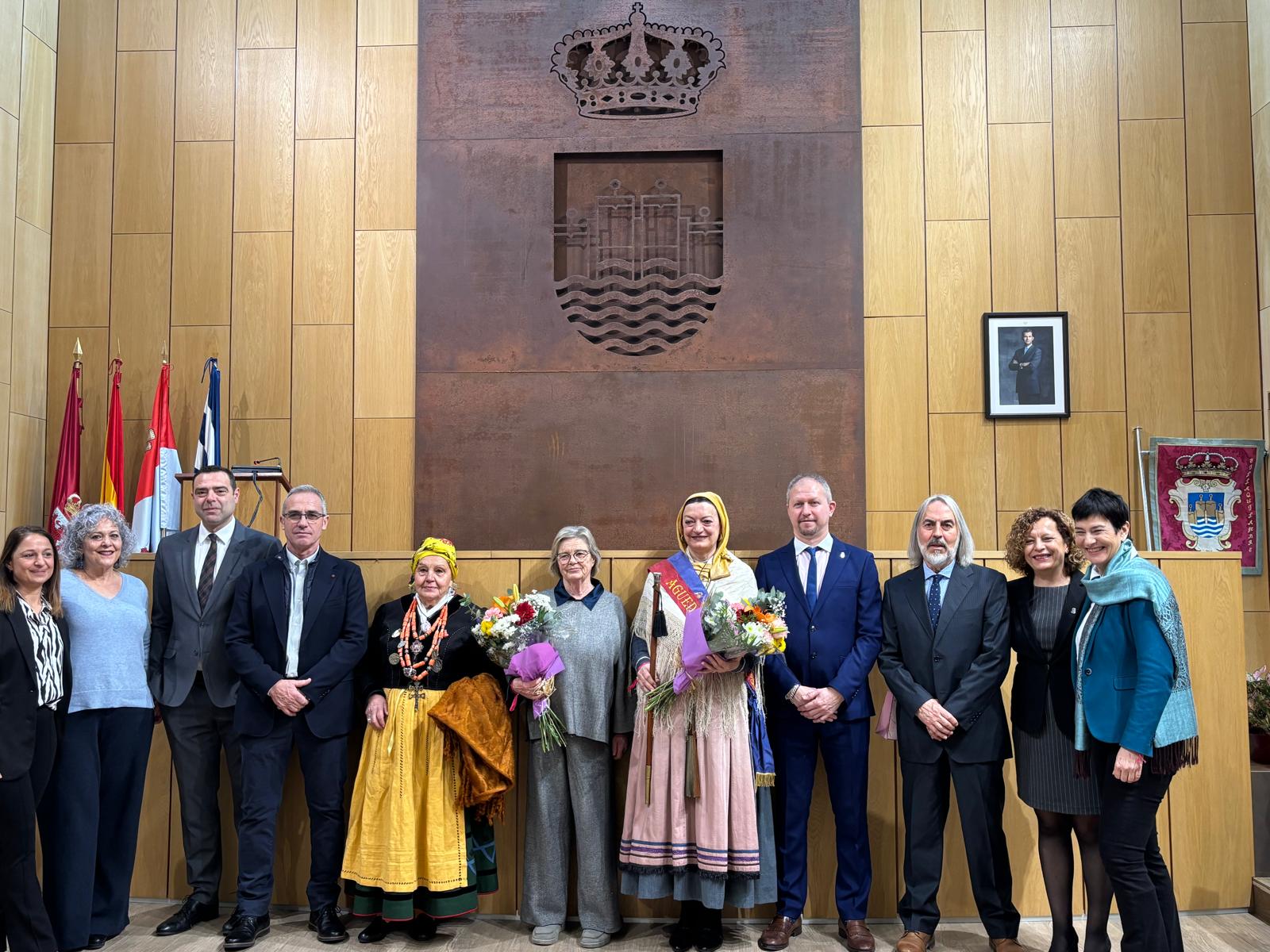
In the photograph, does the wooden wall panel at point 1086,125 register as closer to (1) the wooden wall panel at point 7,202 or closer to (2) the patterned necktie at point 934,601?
(2) the patterned necktie at point 934,601

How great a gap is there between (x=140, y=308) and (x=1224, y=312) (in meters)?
5.63

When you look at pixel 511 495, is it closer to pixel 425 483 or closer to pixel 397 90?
Result: pixel 425 483

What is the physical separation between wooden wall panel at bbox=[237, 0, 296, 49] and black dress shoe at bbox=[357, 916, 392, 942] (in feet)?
14.7

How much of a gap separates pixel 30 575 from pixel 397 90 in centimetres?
338

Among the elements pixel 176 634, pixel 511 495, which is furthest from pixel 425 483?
pixel 176 634

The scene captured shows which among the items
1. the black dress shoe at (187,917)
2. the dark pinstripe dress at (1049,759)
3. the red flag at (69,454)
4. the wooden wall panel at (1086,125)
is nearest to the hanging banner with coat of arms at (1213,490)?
the wooden wall panel at (1086,125)

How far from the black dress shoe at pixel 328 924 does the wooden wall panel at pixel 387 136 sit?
3405 millimetres

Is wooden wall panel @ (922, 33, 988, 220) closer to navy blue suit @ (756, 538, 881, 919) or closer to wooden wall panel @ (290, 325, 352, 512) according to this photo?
navy blue suit @ (756, 538, 881, 919)

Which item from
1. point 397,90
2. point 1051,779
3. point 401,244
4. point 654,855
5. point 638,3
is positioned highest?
point 638,3

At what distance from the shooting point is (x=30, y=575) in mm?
3500

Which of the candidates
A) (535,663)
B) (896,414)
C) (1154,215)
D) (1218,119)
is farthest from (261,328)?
(1218,119)

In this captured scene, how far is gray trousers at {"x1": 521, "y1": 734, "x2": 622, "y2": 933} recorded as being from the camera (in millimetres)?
3900

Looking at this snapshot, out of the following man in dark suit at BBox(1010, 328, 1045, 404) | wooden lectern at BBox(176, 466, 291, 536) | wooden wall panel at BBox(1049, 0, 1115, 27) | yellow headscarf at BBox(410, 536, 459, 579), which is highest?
wooden wall panel at BBox(1049, 0, 1115, 27)

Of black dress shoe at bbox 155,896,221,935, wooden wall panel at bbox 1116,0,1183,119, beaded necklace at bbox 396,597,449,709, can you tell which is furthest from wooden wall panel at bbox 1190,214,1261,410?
black dress shoe at bbox 155,896,221,935
